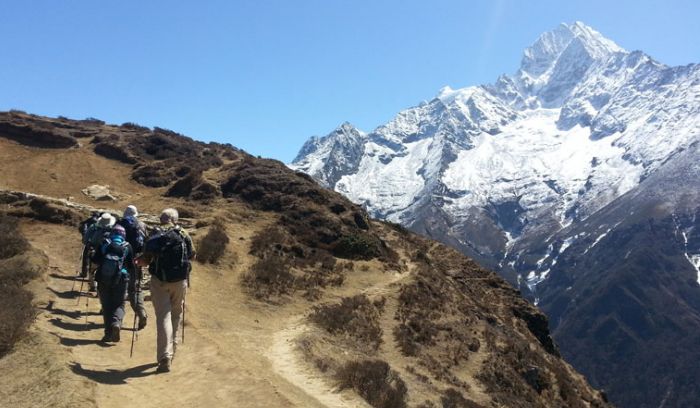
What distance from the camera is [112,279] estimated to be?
13359 millimetres

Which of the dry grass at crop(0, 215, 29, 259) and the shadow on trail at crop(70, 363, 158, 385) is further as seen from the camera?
the dry grass at crop(0, 215, 29, 259)

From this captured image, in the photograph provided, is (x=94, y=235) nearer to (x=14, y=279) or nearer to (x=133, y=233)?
(x=133, y=233)

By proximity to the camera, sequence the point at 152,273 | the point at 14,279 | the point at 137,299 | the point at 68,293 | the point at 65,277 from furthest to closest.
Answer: the point at 65,277, the point at 68,293, the point at 14,279, the point at 137,299, the point at 152,273

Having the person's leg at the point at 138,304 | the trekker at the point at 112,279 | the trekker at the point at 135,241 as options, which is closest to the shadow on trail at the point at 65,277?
the trekker at the point at 135,241

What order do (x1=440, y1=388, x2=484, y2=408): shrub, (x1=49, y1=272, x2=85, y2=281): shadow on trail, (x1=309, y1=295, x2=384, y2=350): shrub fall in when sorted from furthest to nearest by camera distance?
(x1=309, y1=295, x2=384, y2=350): shrub < (x1=49, y1=272, x2=85, y2=281): shadow on trail < (x1=440, y1=388, x2=484, y2=408): shrub

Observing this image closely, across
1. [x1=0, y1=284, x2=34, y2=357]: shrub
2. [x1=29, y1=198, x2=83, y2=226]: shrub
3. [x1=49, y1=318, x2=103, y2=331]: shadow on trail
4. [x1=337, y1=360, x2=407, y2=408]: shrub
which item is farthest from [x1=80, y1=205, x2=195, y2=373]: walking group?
[x1=29, y1=198, x2=83, y2=226]: shrub

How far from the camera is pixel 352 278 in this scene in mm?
30797

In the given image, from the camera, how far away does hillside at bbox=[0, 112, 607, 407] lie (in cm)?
1191

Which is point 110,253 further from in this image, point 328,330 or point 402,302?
point 402,302

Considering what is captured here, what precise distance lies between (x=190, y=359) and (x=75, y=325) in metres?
3.48

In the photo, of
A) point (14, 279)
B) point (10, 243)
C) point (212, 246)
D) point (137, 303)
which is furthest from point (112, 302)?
point (212, 246)

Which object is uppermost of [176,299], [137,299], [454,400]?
[176,299]

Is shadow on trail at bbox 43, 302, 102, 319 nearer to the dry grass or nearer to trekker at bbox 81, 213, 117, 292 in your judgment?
trekker at bbox 81, 213, 117, 292

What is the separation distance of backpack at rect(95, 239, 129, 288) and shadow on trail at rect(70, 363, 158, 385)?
7.39 ft
